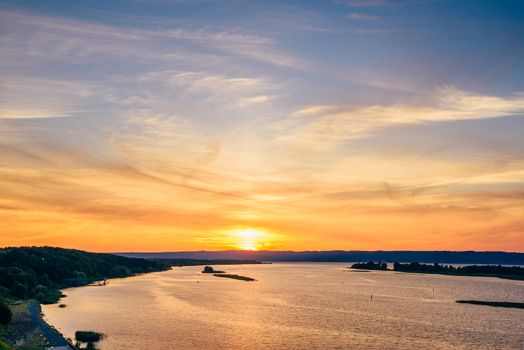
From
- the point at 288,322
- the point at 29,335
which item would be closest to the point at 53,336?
the point at 29,335

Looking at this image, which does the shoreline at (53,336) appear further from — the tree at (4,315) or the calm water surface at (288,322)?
the calm water surface at (288,322)

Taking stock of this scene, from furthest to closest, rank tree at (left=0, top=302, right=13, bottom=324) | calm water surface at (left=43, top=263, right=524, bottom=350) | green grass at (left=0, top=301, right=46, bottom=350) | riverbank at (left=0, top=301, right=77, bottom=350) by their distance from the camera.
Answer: tree at (left=0, top=302, right=13, bottom=324)
calm water surface at (left=43, top=263, right=524, bottom=350)
riverbank at (left=0, top=301, right=77, bottom=350)
green grass at (left=0, top=301, right=46, bottom=350)

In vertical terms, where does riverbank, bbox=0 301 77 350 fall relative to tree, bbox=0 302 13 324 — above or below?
below

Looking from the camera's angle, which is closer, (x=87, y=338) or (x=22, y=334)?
(x=22, y=334)

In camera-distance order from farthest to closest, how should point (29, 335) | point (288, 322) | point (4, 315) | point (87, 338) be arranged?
point (288, 322)
point (4, 315)
point (87, 338)
point (29, 335)

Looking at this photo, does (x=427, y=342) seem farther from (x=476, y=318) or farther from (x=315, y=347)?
(x=476, y=318)

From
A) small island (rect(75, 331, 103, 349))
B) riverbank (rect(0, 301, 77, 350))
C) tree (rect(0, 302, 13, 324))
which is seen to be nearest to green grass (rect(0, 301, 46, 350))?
riverbank (rect(0, 301, 77, 350))

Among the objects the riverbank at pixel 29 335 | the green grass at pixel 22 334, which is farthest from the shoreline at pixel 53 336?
the green grass at pixel 22 334

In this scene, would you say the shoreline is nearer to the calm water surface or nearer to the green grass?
the green grass

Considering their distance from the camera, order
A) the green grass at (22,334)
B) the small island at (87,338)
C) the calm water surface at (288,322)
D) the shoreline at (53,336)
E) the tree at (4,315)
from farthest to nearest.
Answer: the tree at (4,315)
the calm water surface at (288,322)
the small island at (87,338)
the shoreline at (53,336)
the green grass at (22,334)

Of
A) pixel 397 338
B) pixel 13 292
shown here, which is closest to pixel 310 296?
pixel 397 338

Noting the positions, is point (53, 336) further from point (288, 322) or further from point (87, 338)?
point (288, 322)
